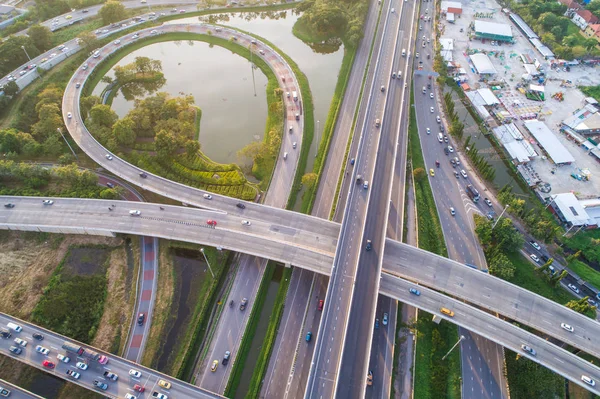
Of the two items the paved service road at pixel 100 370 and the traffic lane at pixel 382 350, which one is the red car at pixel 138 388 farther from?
the traffic lane at pixel 382 350

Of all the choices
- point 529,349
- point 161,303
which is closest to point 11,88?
point 161,303

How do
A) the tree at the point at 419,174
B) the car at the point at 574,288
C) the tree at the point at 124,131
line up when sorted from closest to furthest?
the car at the point at 574,288, the tree at the point at 419,174, the tree at the point at 124,131

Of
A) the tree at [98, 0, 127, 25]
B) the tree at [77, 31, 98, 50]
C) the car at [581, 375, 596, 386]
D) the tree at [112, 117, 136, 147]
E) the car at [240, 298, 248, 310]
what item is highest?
the tree at [98, 0, 127, 25]

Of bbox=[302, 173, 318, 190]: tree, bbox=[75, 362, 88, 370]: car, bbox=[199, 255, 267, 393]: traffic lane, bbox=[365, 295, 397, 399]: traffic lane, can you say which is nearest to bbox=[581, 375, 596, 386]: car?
bbox=[365, 295, 397, 399]: traffic lane

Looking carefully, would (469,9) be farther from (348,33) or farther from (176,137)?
(176,137)

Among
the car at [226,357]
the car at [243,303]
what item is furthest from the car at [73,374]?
the car at [243,303]

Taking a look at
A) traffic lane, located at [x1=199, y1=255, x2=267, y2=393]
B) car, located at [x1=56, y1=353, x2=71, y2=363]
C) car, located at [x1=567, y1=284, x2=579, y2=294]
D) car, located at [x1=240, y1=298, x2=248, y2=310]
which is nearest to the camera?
car, located at [x1=56, y1=353, x2=71, y2=363]

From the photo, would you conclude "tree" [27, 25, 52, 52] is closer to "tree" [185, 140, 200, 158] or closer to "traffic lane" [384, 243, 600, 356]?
"tree" [185, 140, 200, 158]
